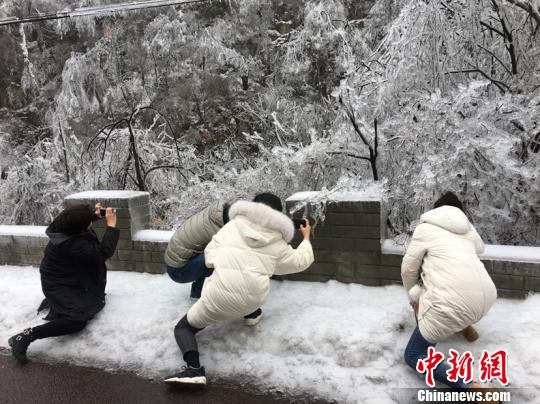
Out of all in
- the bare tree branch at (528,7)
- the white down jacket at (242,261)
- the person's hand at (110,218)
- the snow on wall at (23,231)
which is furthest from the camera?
the snow on wall at (23,231)

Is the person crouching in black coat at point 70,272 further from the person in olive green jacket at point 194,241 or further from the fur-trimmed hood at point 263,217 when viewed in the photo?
the fur-trimmed hood at point 263,217

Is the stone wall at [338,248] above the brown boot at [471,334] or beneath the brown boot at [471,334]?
above

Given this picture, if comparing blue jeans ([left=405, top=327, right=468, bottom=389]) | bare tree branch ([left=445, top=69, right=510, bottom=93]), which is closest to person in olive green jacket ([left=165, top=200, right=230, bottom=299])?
blue jeans ([left=405, top=327, right=468, bottom=389])

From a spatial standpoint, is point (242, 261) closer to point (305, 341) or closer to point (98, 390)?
point (305, 341)

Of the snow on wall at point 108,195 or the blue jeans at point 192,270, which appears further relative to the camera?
the snow on wall at point 108,195

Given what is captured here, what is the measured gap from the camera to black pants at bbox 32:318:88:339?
3330 millimetres

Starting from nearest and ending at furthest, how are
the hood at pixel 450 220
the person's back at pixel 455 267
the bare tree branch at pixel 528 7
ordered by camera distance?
the person's back at pixel 455 267 < the hood at pixel 450 220 < the bare tree branch at pixel 528 7

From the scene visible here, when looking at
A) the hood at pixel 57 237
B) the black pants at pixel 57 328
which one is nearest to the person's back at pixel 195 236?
the hood at pixel 57 237

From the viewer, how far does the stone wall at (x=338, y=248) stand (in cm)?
341

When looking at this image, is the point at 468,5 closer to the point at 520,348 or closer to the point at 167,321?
the point at 520,348

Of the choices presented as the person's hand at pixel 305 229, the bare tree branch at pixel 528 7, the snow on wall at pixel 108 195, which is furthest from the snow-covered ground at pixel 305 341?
the bare tree branch at pixel 528 7

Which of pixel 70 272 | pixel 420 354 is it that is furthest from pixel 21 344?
pixel 420 354

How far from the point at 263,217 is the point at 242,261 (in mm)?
340

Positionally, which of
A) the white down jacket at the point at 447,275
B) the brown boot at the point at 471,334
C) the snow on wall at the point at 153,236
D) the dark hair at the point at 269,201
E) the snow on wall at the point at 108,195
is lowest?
the brown boot at the point at 471,334
